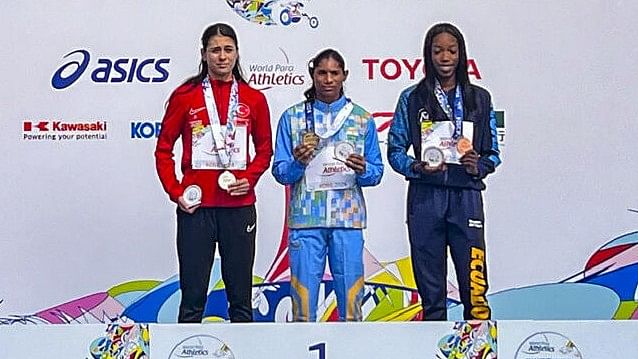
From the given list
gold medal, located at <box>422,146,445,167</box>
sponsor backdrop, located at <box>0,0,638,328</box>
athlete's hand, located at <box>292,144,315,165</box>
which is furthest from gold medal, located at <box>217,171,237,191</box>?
gold medal, located at <box>422,146,445,167</box>

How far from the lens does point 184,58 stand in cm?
331

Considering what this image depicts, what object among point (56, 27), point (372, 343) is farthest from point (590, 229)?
point (56, 27)

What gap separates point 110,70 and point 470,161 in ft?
3.82

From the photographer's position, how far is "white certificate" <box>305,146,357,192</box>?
130 inches

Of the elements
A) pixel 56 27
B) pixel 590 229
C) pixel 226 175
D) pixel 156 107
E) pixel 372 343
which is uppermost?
pixel 56 27

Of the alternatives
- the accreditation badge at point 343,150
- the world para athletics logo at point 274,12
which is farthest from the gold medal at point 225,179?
the world para athletics logo at point 274,12

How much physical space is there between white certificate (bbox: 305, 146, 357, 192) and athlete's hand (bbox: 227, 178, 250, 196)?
19 cm

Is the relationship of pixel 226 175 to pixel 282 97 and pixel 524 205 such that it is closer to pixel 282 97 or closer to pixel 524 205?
pixel 282 97

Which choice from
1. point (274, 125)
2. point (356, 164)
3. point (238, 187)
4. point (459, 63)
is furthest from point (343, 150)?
point (459, 63)

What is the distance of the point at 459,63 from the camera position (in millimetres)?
3336

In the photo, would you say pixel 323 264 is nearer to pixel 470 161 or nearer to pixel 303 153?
pixel 303 153

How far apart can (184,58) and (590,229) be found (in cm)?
139

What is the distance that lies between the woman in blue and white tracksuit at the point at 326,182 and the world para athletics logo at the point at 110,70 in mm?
428

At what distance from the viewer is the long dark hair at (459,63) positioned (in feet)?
10.9
